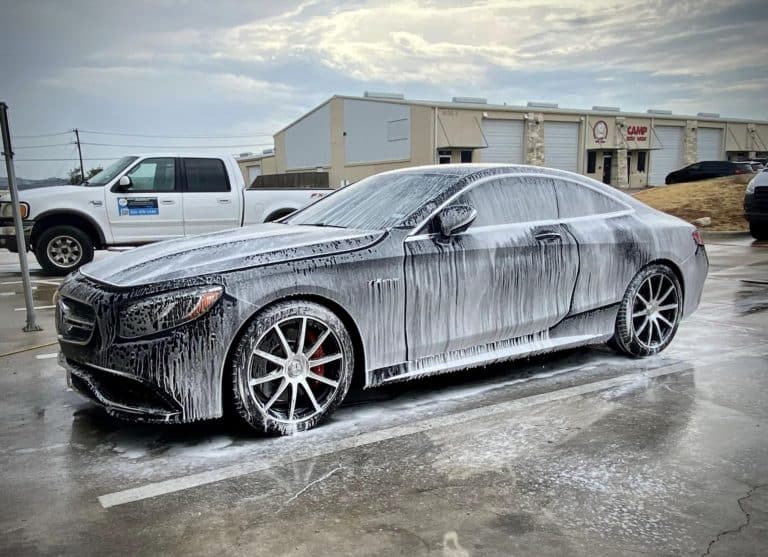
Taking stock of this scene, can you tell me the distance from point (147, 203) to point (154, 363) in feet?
26.5

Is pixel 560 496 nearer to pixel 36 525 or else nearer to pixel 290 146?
pixel 36 525

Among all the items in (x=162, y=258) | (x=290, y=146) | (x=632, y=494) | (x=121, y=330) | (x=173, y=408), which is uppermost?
(x=290, y=146)

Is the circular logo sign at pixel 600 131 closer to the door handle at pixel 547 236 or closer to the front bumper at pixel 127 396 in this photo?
the door handle at pixel 547 236

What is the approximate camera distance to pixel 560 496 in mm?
3100

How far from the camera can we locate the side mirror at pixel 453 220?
425 centimetres

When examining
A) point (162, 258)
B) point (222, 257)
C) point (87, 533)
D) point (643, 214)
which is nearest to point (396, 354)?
point (222, 257)

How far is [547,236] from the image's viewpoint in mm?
4777

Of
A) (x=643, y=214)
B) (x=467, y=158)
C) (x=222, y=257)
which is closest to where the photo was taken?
(x=222, y=257)

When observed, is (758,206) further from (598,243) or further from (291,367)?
(291,367)

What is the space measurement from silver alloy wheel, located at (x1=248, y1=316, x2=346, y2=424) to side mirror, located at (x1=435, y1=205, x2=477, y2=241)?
3.31ft

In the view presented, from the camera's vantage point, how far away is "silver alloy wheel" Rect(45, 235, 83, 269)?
10.8 m

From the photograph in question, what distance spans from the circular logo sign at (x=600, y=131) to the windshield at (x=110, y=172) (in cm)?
4213

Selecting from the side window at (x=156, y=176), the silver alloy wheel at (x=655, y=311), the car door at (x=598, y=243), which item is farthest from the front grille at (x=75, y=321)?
the side window at (x=156, y=176)

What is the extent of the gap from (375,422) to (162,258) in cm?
160
